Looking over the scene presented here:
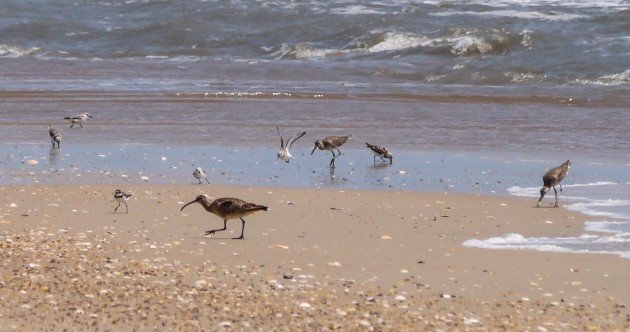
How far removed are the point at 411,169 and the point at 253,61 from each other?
16.5 m

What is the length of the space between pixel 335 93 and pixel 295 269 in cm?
1388

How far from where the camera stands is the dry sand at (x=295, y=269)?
642 centimetres

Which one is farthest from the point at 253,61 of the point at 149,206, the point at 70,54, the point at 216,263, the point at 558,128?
the point at 216,263

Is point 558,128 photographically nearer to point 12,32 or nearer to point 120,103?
point 120,103

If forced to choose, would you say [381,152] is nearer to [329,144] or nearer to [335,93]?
[329,144]

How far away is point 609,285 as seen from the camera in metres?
7.49

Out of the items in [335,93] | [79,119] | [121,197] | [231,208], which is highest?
[231,208]

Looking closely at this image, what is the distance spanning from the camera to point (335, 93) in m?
21.4

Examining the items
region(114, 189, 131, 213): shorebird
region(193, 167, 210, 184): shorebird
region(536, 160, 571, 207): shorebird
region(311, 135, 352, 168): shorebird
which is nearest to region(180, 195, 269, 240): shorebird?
region(114, 189, 131, 213): shorebird

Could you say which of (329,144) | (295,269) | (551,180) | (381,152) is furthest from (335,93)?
(295,269)

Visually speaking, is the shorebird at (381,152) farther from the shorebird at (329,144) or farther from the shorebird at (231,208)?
the shorebird at (231,208)

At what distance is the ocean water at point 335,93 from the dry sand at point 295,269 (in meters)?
0.84

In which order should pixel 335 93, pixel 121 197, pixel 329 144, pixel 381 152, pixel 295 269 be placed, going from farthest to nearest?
pixel 335 93 → pixel 329 144 → pixel 381 152 → pixel 121 197 → pixel 295 269

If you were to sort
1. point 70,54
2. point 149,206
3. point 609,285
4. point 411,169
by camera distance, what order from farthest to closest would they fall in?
1. point 70,54
2. point 411,169
3. point 149,206
4. point 609,285
